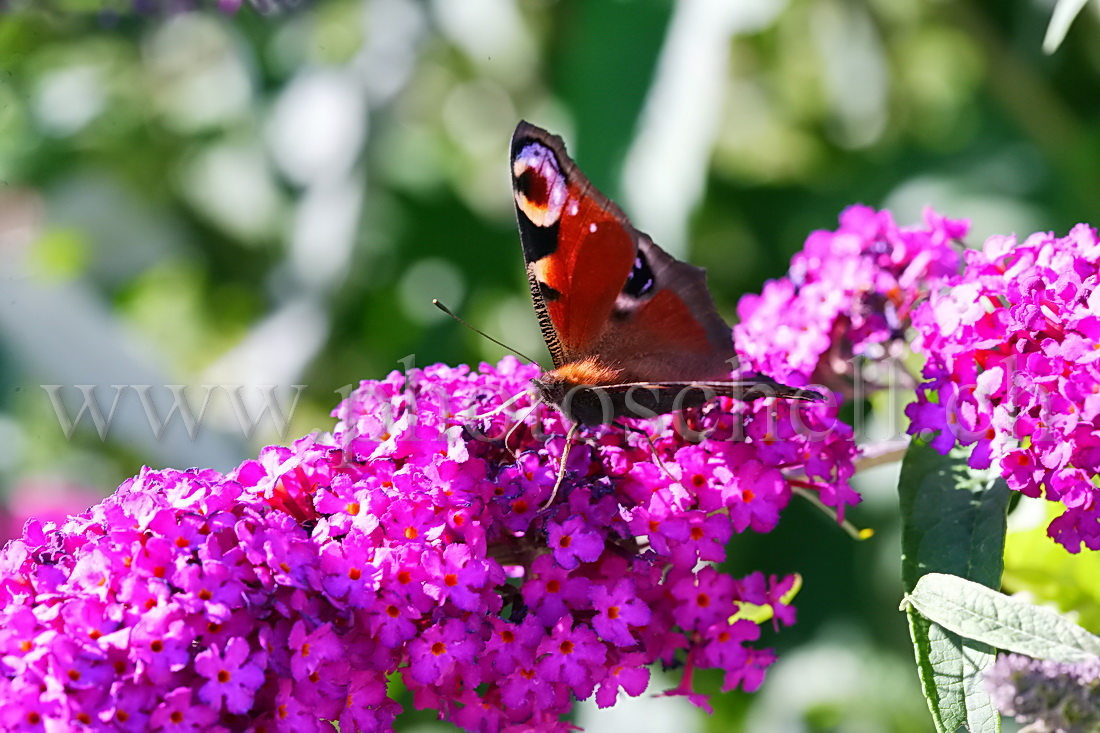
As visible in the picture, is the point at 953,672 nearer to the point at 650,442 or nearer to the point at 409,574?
the point at 650,442

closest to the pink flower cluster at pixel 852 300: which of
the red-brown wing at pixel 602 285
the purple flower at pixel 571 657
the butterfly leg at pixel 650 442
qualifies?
the red-brown wing at pixel 602 285

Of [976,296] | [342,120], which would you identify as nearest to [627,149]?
[342,120]

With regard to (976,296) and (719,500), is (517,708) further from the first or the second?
(976,296)

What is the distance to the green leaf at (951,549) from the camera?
1091 millimetres

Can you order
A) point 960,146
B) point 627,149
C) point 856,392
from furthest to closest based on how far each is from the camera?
1. point 960,146
2. point 627,149
3. point 856,392

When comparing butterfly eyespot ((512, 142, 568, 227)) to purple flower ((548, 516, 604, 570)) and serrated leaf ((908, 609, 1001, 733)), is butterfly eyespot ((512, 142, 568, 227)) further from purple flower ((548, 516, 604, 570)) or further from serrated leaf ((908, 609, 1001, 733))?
serrated leaf ((908, 609, 1001, 733))

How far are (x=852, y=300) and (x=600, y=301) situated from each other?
35cm

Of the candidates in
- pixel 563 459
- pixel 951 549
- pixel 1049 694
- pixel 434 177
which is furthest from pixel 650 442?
pixel 434 177

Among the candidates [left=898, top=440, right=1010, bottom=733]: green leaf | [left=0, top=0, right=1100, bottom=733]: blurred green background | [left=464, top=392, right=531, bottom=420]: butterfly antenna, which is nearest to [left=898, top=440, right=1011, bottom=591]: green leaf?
[left=898, top=440, right=1010, bottom=733]: green leaf

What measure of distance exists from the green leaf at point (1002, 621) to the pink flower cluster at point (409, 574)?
0.76ft

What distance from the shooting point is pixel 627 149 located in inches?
100

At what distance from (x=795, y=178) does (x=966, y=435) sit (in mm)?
2047

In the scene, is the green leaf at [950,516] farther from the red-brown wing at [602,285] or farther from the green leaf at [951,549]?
the red-brown wing at [602,285]

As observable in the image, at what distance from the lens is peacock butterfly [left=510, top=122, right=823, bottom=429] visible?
4.36 feet
